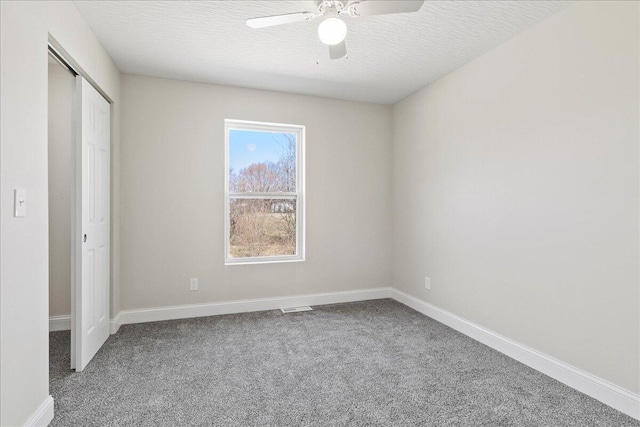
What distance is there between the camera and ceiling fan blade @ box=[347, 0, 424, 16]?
1748mm

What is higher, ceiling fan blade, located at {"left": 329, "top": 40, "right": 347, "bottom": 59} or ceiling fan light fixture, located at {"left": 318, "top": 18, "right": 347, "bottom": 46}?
ceiling fan blade, located at {"left": 329, "top": 40, "right": 347, "bottom": 59}

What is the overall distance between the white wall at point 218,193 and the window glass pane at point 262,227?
0.18 meters

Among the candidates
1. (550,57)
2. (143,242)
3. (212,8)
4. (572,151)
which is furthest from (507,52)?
(143,242)

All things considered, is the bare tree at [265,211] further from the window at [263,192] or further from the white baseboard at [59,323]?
the white baseboard at [59,323]

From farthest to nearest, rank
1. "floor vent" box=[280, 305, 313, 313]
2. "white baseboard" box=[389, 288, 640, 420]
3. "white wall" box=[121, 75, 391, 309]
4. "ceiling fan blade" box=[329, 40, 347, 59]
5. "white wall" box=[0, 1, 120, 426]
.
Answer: "floor vent" box=[280, 305, 313, 313]
"white wall" box=[121, 75, 391, 309]
"ceiling fan blade" box=[329, 40, 347, 59]
"white baseboard" box=[389, 288, 640, 420]
"white wall" box=[0, 1, 120, 426]

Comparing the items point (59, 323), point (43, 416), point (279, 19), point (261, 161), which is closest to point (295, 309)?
point (261, 161)

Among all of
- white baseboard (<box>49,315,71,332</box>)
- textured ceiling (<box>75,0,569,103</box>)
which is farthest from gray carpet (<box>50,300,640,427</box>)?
textured ceiling (<box>75,0,569,103</box>)

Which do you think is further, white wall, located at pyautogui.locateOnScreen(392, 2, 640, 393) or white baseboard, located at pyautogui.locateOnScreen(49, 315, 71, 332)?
white baseboard, located at pyautogui.locateOnScreen(49, 315, 71, 332)

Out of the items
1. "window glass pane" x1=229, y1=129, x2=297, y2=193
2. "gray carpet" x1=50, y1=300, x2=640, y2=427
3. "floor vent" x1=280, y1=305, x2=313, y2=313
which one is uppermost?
"window glass pane" x1=229, y1=129, x2=297, y2=193

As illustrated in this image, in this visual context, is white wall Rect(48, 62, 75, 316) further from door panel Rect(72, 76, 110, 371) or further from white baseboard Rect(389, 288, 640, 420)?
white baseboard Rect(389, 288, 640, 420)

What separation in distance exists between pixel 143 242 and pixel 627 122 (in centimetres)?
395

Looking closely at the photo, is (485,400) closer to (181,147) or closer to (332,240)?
(332,240)

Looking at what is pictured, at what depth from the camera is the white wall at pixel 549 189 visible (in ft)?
6.54

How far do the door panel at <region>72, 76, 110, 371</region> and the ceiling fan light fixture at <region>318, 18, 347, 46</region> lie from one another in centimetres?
181
